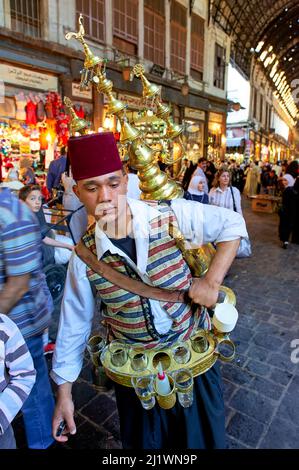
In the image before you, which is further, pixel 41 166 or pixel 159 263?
pixel 41 166

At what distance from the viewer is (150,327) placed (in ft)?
4.86

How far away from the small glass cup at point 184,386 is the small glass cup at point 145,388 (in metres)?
0.12

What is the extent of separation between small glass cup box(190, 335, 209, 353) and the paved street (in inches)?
53.7

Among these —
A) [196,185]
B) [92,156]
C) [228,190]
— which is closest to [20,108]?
[196,185]

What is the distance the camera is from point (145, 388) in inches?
57.6

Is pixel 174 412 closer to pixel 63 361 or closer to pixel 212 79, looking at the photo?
pixel 63 361

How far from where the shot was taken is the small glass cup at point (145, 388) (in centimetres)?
146

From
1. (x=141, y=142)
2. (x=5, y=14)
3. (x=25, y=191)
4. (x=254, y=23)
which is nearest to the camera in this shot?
(x=141, y=142)

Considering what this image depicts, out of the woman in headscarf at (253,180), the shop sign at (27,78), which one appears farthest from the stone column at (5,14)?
the woman in headscarf at (253,180)

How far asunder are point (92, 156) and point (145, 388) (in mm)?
1085

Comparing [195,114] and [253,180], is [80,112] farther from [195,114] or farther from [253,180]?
[253,180]

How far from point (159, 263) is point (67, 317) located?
0.54m

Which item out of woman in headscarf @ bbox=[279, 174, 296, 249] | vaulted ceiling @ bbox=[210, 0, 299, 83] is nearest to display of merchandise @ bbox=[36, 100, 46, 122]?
woman in headscarf @ bbox=[279, 174, 296, 249]
